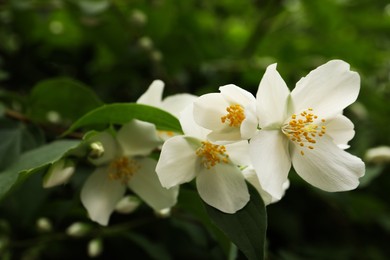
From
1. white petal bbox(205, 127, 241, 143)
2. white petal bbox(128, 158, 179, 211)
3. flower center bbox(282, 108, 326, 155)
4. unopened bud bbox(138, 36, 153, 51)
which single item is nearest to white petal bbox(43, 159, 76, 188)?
white petal bbox(128, 158, 179, 211)

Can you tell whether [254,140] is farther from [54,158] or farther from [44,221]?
[44,221]

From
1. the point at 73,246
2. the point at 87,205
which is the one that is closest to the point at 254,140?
the point at 87,205

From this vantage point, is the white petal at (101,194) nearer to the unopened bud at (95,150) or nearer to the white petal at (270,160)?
the unopened bud at (95,150)

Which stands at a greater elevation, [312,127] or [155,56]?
[312,127]

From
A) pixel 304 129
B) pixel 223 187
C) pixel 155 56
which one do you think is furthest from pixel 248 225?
pixel 155 56

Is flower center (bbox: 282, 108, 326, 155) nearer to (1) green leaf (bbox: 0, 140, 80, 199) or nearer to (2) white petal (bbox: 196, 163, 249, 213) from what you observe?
(2) white petal (bbox: 196, 163, 249, 213)

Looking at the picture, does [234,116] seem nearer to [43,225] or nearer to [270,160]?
[270,160]

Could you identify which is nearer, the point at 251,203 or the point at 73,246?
the point at 251,203
